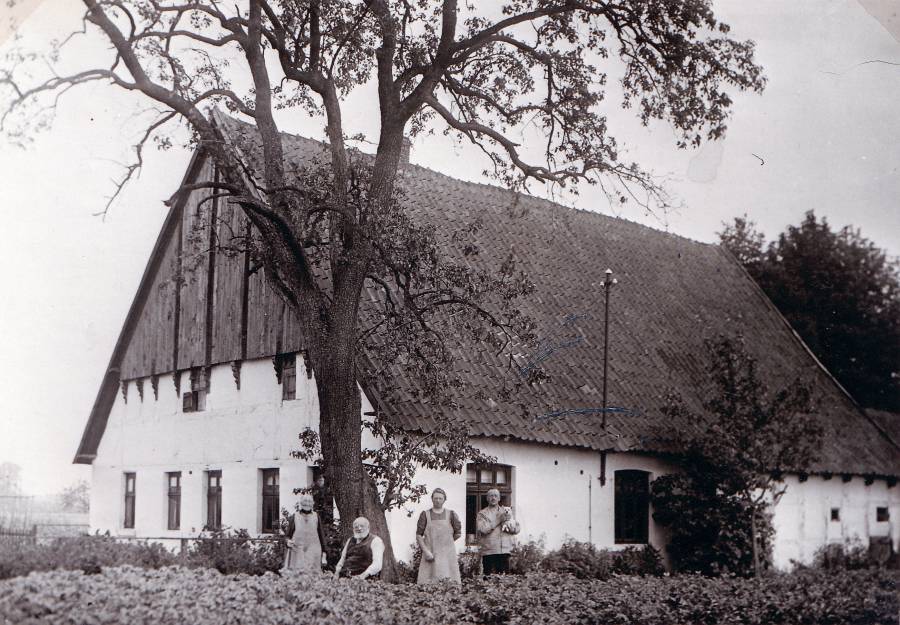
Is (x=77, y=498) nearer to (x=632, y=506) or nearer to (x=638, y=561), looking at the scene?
(x=632, y=506)

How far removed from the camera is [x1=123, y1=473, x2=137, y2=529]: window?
23844 millimetres

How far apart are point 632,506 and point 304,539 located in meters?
9.79

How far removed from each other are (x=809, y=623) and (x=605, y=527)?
6.54 meters

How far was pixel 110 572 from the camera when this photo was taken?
9531mm

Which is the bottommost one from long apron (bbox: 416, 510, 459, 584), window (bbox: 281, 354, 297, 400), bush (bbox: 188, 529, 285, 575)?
bush (bbox: 188, 529, 285, 575)

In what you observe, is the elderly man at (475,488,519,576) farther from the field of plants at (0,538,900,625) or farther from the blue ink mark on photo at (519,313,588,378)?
the blue ink mark on photo at (519,313,588,378)

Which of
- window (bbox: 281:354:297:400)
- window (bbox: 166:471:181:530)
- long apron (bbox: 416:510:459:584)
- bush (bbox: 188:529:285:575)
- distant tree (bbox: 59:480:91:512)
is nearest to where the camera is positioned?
long apron (bbox: 416:510:459:584)

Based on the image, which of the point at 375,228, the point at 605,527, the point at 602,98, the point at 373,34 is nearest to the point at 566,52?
the point at 602,98

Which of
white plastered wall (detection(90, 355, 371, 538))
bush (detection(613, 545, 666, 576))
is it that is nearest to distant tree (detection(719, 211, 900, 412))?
bush (detection(613, 545, 666, 576))

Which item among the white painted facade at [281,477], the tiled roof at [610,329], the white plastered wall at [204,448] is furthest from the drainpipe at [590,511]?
the white plastered wall at [204,448]

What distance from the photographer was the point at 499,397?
17.6 meters

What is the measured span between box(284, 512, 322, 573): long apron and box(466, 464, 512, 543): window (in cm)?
549

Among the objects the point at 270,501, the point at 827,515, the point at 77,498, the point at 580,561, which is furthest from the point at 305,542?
the point at 77,498

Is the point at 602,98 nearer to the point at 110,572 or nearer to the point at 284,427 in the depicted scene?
the point at 284,427
